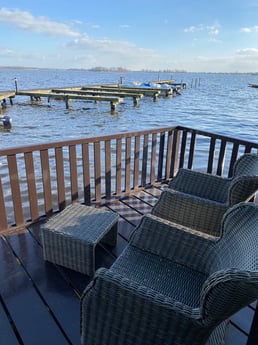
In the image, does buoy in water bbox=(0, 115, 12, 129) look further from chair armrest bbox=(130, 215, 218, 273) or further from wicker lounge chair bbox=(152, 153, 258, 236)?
chair armrest bbox=(130, 215, 218, 273)

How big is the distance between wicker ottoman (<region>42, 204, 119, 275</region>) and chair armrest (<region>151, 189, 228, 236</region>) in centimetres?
45

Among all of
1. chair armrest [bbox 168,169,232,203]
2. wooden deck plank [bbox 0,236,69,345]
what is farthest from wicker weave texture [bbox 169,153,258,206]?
wooden deck plank [bbox 0,236,69,345]

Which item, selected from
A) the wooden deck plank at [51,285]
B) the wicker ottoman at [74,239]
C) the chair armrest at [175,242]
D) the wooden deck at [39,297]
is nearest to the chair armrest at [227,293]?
the chair armrest at [175,242]

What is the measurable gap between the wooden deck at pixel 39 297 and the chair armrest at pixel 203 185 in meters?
0.71

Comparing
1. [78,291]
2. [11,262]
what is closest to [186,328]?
[78,291]

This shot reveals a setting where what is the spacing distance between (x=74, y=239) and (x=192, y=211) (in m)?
0.89

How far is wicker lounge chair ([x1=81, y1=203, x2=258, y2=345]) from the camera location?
84 centimetres

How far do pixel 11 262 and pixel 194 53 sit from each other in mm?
20968

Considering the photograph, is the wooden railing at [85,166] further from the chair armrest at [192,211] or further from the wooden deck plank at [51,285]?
the chair armrest at [192,211]

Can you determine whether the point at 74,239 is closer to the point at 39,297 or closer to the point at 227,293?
the point at 39,297

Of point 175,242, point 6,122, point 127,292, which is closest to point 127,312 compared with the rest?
point 127,292

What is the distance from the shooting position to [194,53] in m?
19.5

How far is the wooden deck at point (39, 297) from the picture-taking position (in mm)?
1413

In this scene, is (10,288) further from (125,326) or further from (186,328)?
(186,328)
